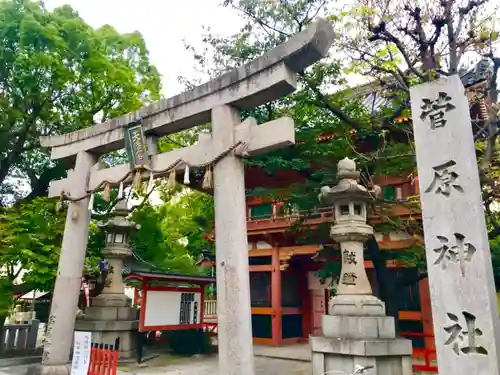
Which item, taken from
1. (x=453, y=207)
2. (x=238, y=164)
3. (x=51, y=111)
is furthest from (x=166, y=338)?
(x=453, y=207)

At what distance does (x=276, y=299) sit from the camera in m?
14.6

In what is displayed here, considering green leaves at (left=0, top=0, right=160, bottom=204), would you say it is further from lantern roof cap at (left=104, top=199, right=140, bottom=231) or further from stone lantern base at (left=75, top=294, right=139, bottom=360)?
stone lantern base at (left=75, top=294, right=139, bottom=360)

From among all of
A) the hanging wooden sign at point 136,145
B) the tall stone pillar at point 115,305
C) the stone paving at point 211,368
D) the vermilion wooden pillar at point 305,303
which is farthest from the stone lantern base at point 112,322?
the vermilion wooden pillar at point 305,303

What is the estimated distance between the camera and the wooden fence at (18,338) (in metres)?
12.4

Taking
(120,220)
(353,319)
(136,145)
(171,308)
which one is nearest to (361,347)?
(353,319)

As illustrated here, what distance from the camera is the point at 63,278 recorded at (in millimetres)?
8383

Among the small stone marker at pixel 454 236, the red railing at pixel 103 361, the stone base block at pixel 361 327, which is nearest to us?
the small stone marker at pixel 454 236

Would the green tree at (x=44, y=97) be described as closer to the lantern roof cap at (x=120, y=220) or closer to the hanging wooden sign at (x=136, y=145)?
the lantern roof cap at (x=120, y=220)

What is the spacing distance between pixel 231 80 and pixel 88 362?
18.9 feet

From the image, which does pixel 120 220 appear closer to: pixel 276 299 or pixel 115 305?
pixel 115 305

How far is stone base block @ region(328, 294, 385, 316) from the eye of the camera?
7045 mm

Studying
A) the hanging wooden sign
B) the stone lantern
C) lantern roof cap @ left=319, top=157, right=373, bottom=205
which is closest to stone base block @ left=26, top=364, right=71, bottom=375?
the stone lantern

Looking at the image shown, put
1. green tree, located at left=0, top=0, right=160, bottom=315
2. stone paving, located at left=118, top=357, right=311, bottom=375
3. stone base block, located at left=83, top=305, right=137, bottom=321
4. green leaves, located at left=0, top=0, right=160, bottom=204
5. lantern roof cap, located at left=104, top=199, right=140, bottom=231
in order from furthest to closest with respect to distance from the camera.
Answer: lantern roof cap, located at left=104, top=199, right=140, bottom=231
green leaves, located at left=0, top=0, right=160, bottom=204
stone base block, located at left=83, top=305, right=137, bottom=321
green tree, located at left=0, top=0, right=160, bottom=315
stone paving, located at left=118, top=357, right=311, bottom=375

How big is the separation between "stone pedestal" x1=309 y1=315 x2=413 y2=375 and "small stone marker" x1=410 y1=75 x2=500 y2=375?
7.31 ft
